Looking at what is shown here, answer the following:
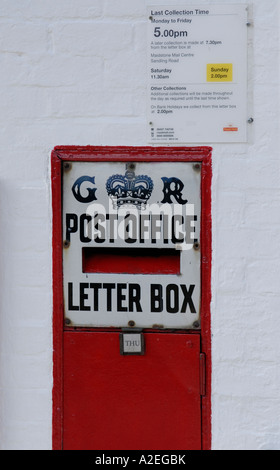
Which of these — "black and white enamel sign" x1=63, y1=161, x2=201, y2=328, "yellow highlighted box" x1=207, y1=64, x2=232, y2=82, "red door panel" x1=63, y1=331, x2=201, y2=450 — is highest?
"yellow highlighted box" x1=207, y1=64, x2=232, y2=82

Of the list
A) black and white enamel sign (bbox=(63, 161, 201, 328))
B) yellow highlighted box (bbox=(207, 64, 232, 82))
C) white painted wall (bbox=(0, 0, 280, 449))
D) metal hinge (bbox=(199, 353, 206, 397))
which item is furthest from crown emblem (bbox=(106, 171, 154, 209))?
metal hinge (bbox=(199, 353, 206, 397))

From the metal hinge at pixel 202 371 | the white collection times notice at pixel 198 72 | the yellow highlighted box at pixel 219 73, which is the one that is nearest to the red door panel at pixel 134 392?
the metal hinge at pixel 202 371

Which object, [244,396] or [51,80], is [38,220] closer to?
[51,80]

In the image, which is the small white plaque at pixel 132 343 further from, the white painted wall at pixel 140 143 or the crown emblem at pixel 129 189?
the crown emblem at pixel 129 189

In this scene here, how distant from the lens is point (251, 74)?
1.69 m

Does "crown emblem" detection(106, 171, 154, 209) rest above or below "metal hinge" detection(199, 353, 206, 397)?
above

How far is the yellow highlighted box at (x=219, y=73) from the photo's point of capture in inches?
66.3

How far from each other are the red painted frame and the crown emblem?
0.20 ft

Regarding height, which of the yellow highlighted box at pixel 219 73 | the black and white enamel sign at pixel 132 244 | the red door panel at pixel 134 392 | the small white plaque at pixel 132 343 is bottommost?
the red door panel at pixel 134 392

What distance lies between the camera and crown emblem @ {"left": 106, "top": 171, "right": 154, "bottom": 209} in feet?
5.59

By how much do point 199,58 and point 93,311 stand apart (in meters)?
0.89

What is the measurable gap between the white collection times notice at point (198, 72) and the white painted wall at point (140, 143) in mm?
37

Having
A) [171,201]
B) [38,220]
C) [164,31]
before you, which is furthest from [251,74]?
[38,220]

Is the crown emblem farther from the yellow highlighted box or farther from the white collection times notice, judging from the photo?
the yellow highlighted box
